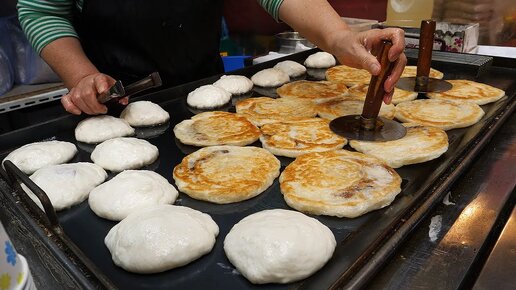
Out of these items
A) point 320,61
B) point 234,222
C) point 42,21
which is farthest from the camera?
point 320,61

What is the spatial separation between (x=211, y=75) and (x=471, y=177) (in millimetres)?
1792

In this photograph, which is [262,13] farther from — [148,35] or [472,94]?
[472,94]

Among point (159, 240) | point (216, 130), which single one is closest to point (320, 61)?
point (216, 130)

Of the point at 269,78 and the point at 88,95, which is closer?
the point at 88,95

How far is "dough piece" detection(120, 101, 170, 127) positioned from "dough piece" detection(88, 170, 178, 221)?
62 centimetres

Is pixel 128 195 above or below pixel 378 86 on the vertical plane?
below

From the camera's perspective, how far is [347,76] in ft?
9.39

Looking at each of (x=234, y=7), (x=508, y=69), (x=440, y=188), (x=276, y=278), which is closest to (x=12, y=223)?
(x=276, y=278)

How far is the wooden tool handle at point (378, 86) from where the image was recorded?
1741mm

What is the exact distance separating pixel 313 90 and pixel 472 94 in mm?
907

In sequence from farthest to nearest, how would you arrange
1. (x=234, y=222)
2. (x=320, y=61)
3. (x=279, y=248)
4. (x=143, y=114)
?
(x=320, y=61), (x=143, y=114), (x=234, y=222), (x=279, y=248)

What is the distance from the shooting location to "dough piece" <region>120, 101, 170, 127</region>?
211cm

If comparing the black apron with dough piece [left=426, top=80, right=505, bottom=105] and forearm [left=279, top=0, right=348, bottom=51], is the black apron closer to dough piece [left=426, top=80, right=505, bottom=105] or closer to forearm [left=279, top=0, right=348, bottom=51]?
forearm [left=279, top=0, right=348, bottom=51]

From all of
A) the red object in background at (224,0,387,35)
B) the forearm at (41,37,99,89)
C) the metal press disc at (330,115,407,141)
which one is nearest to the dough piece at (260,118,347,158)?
the metal press disc at (330,115,407,141)
